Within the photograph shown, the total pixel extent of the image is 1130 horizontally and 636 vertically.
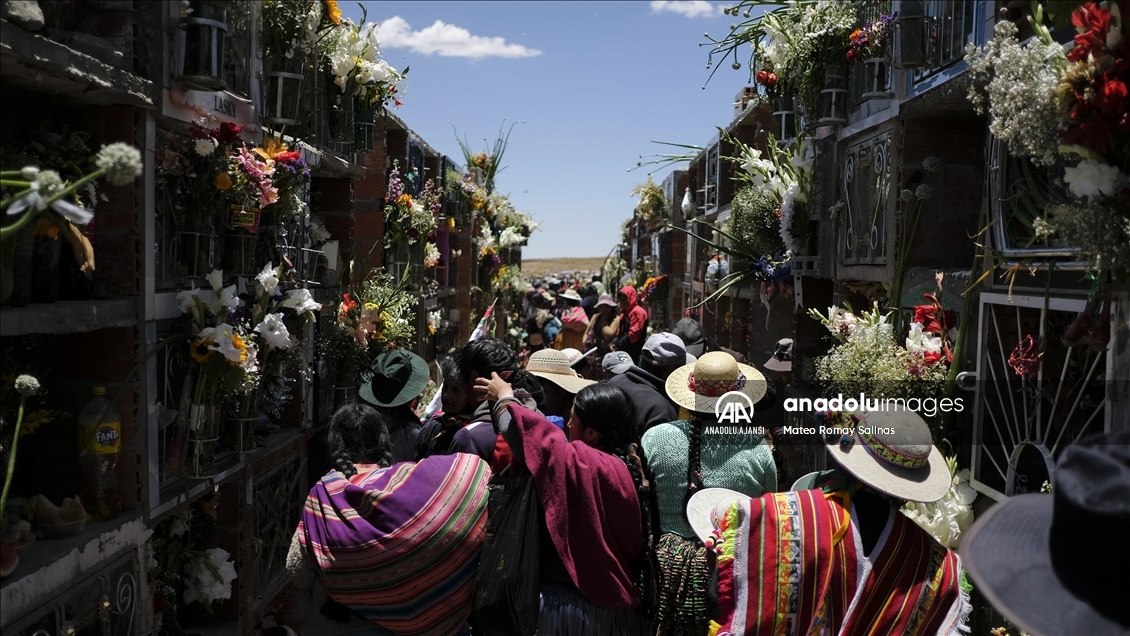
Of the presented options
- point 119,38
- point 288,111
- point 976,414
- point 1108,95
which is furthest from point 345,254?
point 1108,95

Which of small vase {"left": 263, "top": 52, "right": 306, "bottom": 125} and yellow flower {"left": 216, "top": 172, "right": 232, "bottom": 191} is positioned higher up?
small vase {"left": 263, "top": 52, "right": 306, "bottom": 125}

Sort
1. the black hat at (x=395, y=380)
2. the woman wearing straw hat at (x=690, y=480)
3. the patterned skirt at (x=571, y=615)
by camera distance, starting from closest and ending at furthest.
Answer: the patterned skirt at (x=571, y=615), the woman wearing straw hat at (x=690, y=480), the black hat at (x=395, y=380)

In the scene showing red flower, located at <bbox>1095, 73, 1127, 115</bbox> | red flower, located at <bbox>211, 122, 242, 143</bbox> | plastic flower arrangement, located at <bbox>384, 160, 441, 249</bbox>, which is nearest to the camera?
red flower, located at <bbox>1095, 73, 1127, 115</bbox>

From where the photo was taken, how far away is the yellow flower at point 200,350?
13.7ft

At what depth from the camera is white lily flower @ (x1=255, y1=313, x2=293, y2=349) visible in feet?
14.9

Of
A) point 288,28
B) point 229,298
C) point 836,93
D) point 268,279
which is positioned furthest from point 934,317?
point 288,28

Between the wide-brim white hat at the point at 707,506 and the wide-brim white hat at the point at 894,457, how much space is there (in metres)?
0.54

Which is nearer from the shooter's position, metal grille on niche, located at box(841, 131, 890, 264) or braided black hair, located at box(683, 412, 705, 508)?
braided black hair, located at box(683, 412, 705, 508)

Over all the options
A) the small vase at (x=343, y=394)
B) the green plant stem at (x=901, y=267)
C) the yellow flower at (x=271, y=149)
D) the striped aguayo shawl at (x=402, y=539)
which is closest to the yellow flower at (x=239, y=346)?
the striped aguayo shawl at (x=402, y=539)

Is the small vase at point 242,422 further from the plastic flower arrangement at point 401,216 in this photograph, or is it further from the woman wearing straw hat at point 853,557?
the plastic flower arrangement at point 401,216

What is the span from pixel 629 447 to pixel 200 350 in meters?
1.97

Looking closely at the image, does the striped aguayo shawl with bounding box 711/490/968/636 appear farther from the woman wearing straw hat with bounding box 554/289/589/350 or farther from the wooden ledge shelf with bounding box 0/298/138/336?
the woman wearing straw hat with bounding box 554/289/589/350

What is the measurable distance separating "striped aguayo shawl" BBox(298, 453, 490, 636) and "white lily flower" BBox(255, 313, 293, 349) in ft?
3.29

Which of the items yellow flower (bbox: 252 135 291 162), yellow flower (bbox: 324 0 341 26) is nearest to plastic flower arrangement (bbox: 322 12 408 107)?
yellow flower (bbox: 324 0 341 26)
